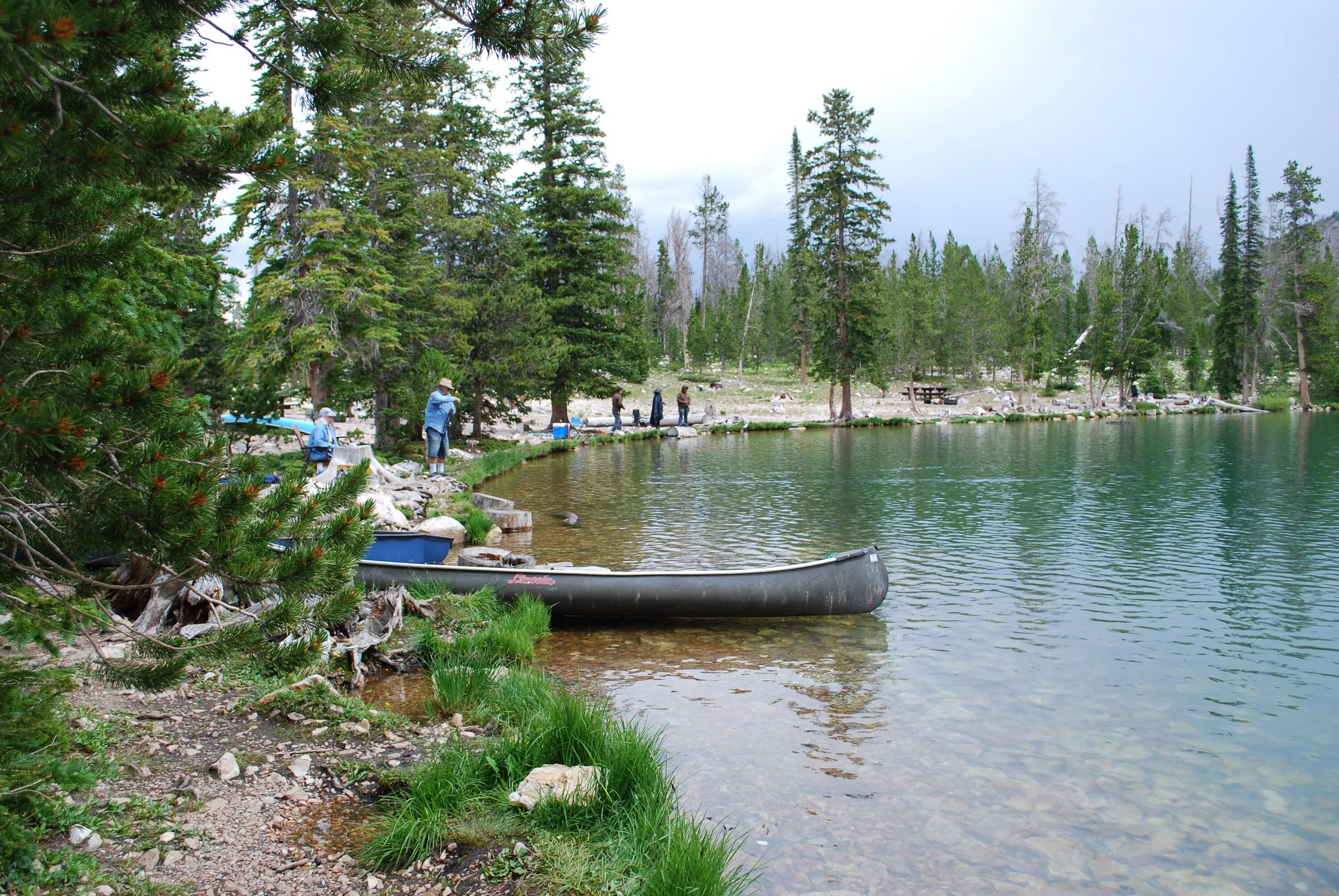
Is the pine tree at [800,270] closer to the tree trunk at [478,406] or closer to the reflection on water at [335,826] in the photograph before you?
the tree trunk at [478,406]

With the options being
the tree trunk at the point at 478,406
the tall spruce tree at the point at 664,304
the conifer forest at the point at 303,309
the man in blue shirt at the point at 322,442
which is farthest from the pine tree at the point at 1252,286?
the man in blue shirt at the point at 322,442

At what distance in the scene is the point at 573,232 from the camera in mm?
32938

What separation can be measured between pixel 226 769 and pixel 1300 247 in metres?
77.0

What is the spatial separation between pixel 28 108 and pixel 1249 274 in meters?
76.5

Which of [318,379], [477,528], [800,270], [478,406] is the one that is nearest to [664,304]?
[800,270]

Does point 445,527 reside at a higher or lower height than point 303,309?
lower

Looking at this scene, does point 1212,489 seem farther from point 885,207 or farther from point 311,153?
point 885,207

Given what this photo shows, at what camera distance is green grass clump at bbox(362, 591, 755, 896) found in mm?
4020

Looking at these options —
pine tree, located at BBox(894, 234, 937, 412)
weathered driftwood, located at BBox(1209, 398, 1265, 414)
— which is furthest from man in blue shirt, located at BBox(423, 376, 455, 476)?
weathered driftwood, located at BBox(1209, 398, 1265, 414)

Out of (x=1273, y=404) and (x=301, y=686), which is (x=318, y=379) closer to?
(x=301, y=686)

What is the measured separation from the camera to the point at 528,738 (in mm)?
5305

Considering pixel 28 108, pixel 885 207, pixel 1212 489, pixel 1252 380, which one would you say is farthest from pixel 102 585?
pixel 1252 380

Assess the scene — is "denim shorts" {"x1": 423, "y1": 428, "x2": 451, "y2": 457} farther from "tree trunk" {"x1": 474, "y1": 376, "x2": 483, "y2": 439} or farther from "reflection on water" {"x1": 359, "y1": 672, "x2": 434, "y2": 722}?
"reflection on water" {"x1": 359, "y1": 672, "x2": 434, "y2": 722}

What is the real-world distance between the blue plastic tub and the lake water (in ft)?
8.50
